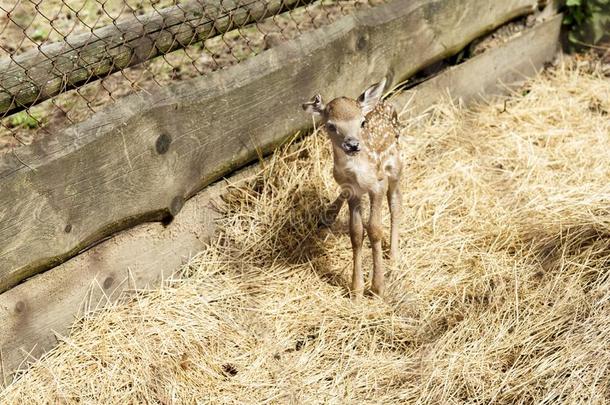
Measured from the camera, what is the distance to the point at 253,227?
225 inches

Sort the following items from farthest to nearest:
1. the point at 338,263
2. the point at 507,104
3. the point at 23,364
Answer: the point at 507,104 < the point at 338,263 < the point at 23,364

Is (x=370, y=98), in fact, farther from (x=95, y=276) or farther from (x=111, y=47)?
(x=95, y=276)

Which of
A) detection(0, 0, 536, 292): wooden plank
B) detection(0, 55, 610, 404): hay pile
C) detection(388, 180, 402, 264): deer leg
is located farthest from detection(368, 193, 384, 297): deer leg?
detection(0, 0, 536, 292): wooden plank

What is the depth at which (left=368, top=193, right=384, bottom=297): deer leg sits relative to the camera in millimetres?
5102

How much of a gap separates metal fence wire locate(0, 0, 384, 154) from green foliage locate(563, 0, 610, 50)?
220 cm

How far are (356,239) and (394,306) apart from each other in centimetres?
48

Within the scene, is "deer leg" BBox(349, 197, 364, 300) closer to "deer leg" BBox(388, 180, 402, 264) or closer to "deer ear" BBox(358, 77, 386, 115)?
"deer leg" BBox(388, 180, 402, 264)

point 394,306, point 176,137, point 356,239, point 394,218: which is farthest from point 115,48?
point 394,306

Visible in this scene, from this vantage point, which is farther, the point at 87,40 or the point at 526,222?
the point at 526,222

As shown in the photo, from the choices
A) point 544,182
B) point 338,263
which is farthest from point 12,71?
point 544,182

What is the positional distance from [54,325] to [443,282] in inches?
92.8

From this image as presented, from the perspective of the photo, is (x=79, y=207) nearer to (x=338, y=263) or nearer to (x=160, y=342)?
(x=160, y=342)

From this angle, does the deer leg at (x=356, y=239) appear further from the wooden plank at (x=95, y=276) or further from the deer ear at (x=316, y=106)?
the wooden plank at (x=95, y=276)

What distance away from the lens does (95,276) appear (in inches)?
197
